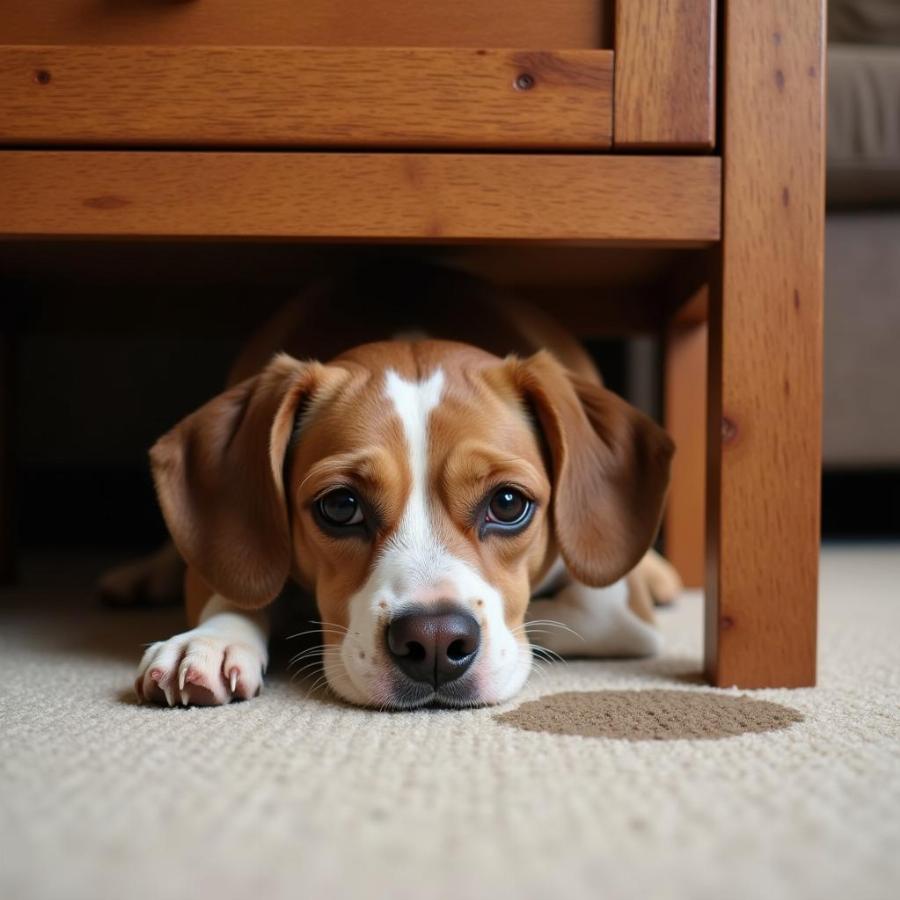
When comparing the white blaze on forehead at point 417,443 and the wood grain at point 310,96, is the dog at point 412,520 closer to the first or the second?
the white blaze on forehead at point 417,443

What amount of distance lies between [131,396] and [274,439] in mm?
2475

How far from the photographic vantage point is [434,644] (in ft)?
4.85

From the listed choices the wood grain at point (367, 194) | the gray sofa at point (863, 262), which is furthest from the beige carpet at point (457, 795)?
the gray sofa at point (863, 262)

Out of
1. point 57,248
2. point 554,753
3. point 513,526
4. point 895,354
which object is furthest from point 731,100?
point 895,354

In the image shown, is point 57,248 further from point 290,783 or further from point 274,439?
point 290,783

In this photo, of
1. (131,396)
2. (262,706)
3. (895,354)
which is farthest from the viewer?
(131,396)

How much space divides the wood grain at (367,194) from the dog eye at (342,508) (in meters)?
0.44

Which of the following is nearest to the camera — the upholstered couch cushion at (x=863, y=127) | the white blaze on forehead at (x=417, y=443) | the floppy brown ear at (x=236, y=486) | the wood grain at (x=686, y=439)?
the white blaze on forehead at (x=417, y=443)

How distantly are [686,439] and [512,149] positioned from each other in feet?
5.03

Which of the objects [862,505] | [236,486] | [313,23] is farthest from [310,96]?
[862,505]

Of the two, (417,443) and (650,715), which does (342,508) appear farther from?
(650,715)

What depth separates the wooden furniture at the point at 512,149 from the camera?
168 cm

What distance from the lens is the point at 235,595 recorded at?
1.78 meters

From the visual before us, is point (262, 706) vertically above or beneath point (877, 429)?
beneath
